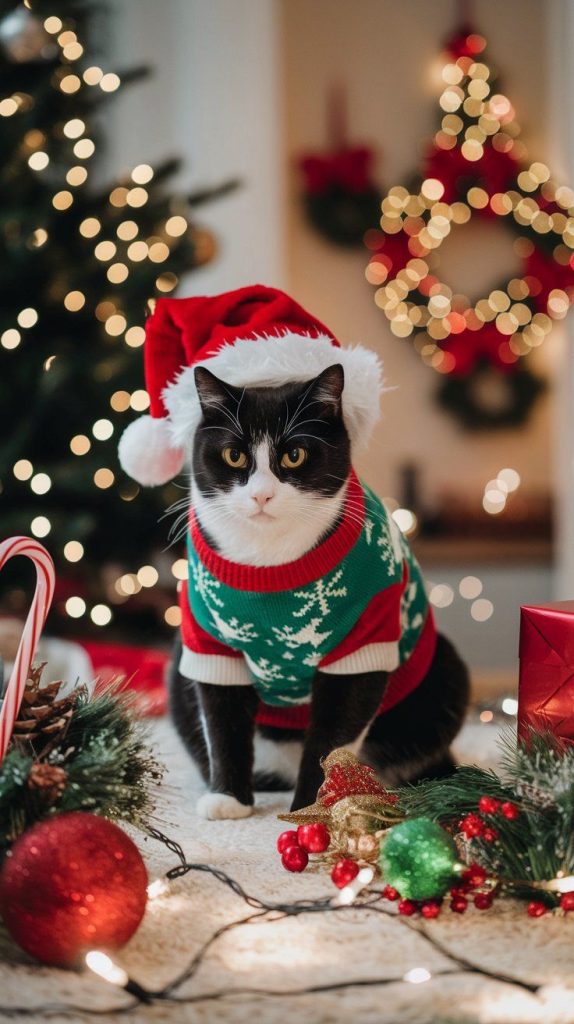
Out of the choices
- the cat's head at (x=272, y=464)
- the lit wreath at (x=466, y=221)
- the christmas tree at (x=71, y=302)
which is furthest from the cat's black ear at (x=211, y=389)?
the lit wreath at (x=466, y=221)

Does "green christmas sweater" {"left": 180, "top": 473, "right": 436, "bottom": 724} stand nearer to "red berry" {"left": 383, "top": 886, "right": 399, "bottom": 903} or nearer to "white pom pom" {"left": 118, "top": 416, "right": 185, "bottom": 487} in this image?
"white pom pom" {"left": 118, "top": 416, "right": 185, "bottom": 487}

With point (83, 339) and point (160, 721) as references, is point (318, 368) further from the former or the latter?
point (83, 339)

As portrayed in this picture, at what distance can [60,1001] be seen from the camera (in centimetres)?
68

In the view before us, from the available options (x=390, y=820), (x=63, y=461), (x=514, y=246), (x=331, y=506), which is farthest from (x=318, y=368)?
(x=514, y=246)

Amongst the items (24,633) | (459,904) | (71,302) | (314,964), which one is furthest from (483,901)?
(71,302)

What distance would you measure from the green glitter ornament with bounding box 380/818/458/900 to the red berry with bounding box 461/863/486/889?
0.5 inches

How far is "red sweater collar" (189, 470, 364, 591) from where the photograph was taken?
107 centimetres

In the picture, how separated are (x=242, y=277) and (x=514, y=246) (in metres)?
0.95

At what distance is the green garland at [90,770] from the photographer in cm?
79

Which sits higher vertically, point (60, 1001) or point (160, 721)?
point (60, 1001)

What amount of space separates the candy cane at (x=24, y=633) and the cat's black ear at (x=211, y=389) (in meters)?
0.27

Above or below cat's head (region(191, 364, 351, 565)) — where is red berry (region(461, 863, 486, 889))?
below

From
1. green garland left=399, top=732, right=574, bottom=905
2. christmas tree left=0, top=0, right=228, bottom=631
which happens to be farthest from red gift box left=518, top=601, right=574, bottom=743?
christmas tree left=0, top=0, right=228, bottom=631

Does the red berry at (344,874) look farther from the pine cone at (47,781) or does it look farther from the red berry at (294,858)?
the pine cone at (47,781)
